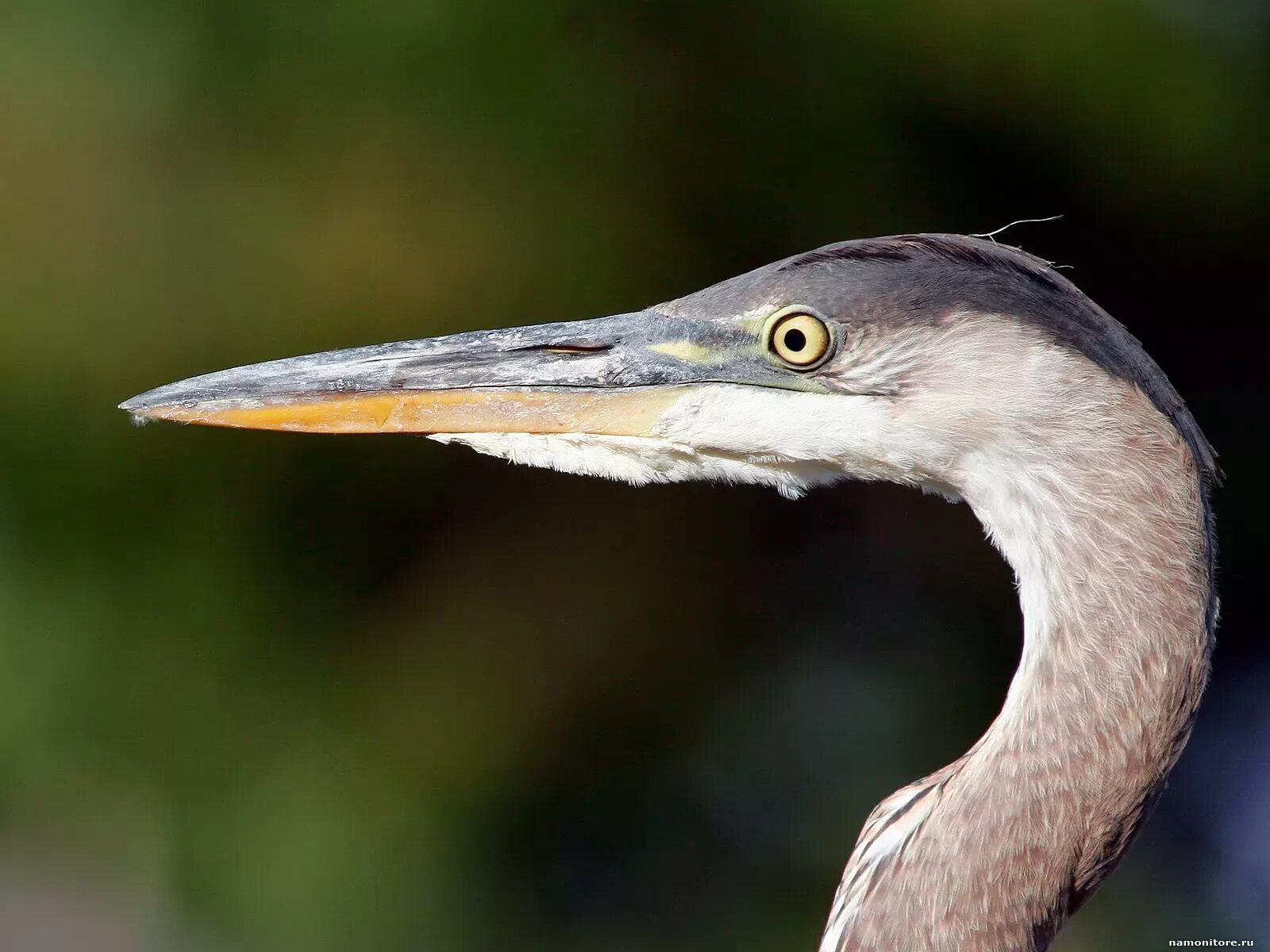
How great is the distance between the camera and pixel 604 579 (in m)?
3.33

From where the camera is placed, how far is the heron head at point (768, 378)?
1197 millimetres

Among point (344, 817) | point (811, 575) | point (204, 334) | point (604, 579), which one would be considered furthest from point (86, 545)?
point (811, 575)

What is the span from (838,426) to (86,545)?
2.50 metres

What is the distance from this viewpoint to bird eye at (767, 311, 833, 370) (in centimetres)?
127

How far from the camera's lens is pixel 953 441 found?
4.00 feet

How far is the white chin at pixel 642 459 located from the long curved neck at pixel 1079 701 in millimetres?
268

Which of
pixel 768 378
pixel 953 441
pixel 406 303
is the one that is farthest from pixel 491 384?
pixel 406 303

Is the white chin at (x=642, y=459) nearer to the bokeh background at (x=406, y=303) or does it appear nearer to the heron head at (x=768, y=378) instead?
the heron head at (x=768, y=378)

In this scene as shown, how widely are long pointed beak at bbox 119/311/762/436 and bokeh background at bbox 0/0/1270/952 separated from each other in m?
1.68

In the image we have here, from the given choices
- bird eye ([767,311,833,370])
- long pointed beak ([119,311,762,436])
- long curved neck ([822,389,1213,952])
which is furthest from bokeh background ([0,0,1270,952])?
long curved neck ([822,389,1213,952])

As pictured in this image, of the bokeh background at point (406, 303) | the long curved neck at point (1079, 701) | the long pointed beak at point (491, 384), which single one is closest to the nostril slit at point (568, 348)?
the long pointed beak at point (491, 384)

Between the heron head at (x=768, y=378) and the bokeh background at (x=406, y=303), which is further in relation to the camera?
the bokeh background at (x=406, y=303)

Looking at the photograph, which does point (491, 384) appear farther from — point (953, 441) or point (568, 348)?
point (953, 441)

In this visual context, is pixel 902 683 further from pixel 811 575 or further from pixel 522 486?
pixel 522 486
